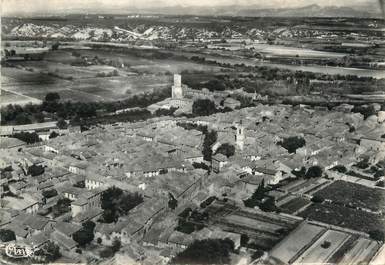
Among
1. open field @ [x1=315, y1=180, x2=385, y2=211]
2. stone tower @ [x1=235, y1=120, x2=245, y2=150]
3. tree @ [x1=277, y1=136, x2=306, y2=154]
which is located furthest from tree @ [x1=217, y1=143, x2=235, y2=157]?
open field @ [x1=315, y1=180, x2=385, y2=211]

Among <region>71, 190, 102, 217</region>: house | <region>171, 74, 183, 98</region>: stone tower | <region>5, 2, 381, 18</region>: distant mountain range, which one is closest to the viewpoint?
<region>71, 190, 102, 217</region>: house

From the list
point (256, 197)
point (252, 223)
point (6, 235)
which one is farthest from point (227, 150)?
point (6, 235)

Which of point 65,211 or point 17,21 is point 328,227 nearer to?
point 65,211

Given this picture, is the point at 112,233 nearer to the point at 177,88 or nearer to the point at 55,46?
the point at 55,46

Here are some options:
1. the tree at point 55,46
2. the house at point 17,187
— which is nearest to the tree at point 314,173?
the house at point 17,187

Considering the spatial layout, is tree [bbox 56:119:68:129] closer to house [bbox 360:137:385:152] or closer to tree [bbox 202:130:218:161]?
tree [bbox 202:130:218:161]

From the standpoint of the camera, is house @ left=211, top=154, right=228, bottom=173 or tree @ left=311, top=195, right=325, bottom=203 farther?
house @ left=211, top=154, right=228, bottom=173

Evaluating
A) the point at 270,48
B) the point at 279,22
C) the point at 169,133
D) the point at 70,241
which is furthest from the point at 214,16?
the point at 70,241
